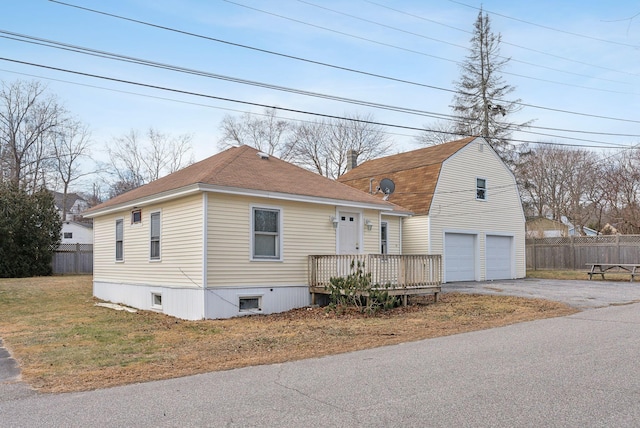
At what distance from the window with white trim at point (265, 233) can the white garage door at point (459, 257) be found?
31.5ft

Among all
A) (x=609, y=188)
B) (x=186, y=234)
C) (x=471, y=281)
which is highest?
(x=609, y=188)

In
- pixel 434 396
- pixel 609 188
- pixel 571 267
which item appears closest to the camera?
pixel 434 396

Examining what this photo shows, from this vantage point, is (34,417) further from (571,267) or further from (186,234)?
(571,267)

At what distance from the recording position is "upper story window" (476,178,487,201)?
22.2 m

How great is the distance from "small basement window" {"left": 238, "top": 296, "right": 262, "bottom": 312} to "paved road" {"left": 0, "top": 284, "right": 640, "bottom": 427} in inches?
213

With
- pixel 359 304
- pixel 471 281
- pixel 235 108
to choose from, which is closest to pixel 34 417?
pixel 359 304

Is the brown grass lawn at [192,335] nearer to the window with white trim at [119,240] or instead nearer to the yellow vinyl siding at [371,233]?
the window with white trim at [119,240]

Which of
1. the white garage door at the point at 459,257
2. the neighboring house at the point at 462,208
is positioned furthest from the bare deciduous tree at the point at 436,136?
the white garage door at the point at 459,257

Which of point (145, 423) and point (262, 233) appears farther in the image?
point (262, 233)

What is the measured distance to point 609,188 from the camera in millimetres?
37219

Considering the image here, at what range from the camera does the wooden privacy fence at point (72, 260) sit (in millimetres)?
27312

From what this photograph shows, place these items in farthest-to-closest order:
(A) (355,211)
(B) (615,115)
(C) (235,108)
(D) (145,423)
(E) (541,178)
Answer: (E) (541,178), (B) (615,115), (C) (235,108), (A) (355,211), (D) (145,423)

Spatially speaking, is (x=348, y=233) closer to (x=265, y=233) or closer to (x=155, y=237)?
(x=265, y=233)

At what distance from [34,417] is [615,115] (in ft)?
70.8
